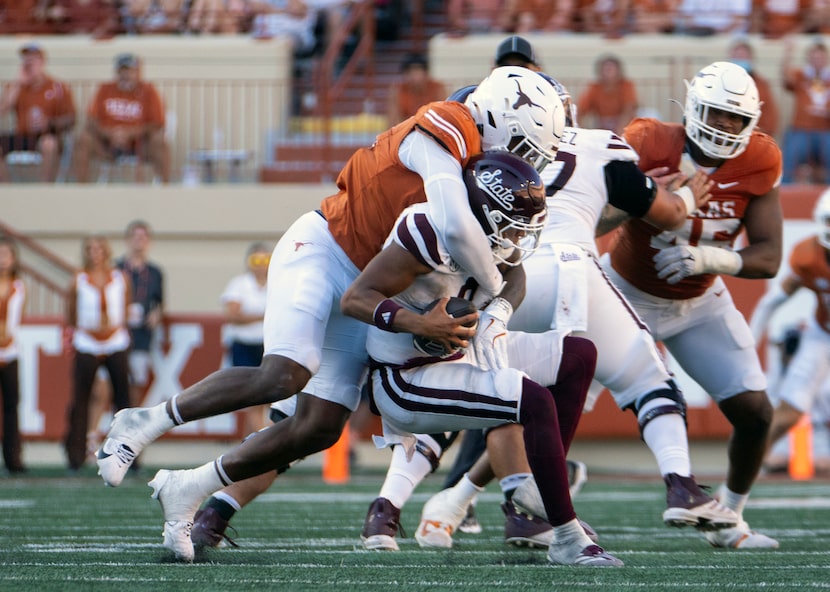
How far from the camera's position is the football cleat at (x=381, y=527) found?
16.6 ft

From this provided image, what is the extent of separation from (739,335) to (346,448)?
503 cm

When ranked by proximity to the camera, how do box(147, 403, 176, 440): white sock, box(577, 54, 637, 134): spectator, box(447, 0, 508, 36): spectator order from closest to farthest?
1. box(147, 403, 176, 440): white sock
2. box(577, 54, 637, 134): spectator
3. box(447, 0, 508, 36): spectator

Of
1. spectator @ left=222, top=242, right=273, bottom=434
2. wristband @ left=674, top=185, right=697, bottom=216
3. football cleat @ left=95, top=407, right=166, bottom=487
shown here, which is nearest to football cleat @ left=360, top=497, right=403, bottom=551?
football cleat @ left=95, top=407, right=166, bottom=487

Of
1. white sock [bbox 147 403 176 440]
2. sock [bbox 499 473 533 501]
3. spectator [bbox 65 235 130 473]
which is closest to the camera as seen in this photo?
white sock [bbox 147 403 176 440]

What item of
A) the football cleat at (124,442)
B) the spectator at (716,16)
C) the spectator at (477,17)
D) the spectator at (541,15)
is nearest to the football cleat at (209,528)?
the football cleat at (124,442)

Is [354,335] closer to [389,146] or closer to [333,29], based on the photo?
[389,146]

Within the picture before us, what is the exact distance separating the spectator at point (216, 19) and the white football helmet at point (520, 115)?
33.6 feet

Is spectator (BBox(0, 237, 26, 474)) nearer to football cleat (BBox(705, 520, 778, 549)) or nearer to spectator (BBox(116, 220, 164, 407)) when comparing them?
spectator (BBox(116, 220, 164, 407))

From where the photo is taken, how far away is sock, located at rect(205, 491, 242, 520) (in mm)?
4938

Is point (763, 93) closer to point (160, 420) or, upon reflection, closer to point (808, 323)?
point (808, 323)

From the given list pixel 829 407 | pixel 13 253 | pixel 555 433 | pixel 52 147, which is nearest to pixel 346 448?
pixel 13 253

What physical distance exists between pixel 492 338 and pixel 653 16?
9949 mm

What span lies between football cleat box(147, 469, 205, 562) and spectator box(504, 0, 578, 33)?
9913 millimetres

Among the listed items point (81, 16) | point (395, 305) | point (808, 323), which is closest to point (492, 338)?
point (395, 305)
